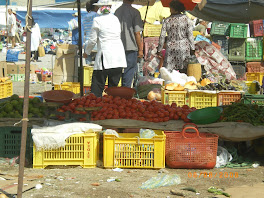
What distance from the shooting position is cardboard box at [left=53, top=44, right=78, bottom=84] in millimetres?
11859

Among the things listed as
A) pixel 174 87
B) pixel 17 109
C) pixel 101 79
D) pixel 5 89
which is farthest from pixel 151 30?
pixel 17 109

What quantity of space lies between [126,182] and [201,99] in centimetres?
414

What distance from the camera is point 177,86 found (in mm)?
9195

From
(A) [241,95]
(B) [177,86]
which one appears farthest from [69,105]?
(A) [241,95]

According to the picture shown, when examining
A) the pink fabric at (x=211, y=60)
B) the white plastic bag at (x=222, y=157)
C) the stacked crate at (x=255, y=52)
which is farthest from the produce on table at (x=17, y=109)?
the stacked crate at (x=255, y=52)

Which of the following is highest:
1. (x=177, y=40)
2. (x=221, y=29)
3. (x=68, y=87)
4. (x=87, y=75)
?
(x=221, y=29)

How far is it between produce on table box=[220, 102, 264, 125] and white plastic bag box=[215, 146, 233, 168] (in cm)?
52

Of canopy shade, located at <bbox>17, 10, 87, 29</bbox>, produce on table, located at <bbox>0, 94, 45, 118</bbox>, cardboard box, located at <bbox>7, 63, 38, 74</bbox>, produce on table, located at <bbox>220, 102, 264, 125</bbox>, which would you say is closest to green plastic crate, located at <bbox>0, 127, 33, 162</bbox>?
produce on table, located at <bbox>0, 94, 45, 118</bbox>

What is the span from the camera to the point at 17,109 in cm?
650

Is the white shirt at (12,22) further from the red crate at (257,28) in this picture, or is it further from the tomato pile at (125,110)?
the tomato pile at (125,110)

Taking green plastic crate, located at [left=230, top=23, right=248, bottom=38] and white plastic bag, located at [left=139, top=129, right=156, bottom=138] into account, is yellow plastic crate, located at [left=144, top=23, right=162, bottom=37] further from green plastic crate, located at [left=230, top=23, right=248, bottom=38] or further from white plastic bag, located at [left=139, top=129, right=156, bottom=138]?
white plastic bag, located at [left=139, top=129, right=156, bottom=138]

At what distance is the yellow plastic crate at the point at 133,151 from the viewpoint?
5816mm

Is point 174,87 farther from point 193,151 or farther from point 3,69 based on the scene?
point 3,69

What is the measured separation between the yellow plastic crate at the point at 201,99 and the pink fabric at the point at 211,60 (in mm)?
2828
